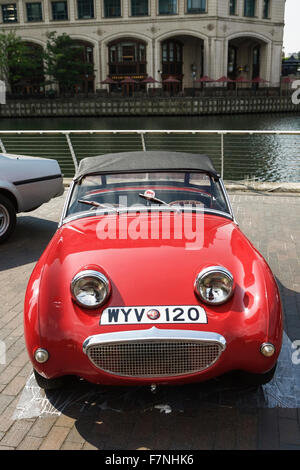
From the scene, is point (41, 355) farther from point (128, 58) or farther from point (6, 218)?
point (128, 58)

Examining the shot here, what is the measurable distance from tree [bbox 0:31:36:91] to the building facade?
4.53m

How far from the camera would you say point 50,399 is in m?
3.05

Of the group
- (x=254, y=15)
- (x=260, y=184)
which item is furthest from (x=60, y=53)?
(x=260, y=184)

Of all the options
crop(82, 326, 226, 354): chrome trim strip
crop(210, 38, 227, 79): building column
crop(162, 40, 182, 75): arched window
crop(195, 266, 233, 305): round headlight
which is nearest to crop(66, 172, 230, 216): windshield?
crop(195, 266, 233, 305): round headlight

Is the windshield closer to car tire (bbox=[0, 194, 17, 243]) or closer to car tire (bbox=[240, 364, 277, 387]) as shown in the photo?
car tire (bbox=[240, 364, 277, 387])

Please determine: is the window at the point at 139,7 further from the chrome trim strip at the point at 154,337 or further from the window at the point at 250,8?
the chrome trim strip at the point at 154,337

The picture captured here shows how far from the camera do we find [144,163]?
13.9 feet

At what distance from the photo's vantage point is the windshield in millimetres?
3850

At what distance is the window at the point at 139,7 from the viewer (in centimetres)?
5562

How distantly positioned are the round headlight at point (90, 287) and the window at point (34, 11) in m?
65.1

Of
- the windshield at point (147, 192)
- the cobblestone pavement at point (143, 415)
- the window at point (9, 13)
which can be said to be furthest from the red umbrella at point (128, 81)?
the cobblestone pavement at point (143, 415)

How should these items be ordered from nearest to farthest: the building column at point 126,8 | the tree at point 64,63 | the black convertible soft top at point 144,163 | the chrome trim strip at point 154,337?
the chrome trim strip at point 154,337 → the black convertible soft top at point 144,163 → the tree at point 64,63 → the building column at point 126,8

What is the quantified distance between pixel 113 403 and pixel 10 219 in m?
4.08

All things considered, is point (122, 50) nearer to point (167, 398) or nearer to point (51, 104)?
Result: point (51, 104)
